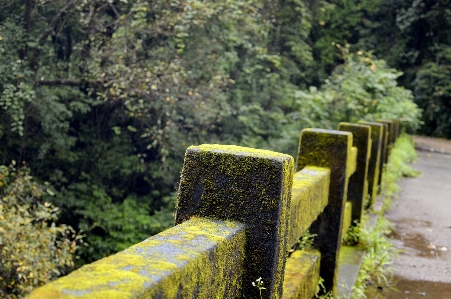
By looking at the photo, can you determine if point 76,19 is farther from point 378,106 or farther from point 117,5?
point 378,106

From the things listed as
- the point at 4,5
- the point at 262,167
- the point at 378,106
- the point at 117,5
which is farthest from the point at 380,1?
the point at 262,167

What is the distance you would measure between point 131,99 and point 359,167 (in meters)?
6.34

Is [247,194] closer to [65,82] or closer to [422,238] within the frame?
[422,238]

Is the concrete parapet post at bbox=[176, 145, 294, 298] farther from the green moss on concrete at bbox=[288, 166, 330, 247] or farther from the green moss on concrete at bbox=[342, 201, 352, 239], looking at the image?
the green moss on concrete at bbox=[342, 201, 352, 239]

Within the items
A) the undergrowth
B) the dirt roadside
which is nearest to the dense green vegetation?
the dirt roadside

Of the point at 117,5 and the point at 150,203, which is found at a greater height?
the point at 117,5

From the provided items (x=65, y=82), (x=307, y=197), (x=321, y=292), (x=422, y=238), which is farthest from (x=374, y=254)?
(x=65, y=82)

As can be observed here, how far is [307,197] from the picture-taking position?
2451 mm

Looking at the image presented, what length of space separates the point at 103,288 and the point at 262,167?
76 cm

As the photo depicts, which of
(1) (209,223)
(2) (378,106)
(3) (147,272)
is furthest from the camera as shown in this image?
(2) (378,106)

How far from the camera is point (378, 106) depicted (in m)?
11.0

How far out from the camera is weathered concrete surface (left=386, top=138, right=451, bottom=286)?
4493mm

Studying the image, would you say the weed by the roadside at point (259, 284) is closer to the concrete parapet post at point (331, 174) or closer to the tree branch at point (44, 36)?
the concrete parapet post at point (331, 174)

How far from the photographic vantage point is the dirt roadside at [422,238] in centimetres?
409
